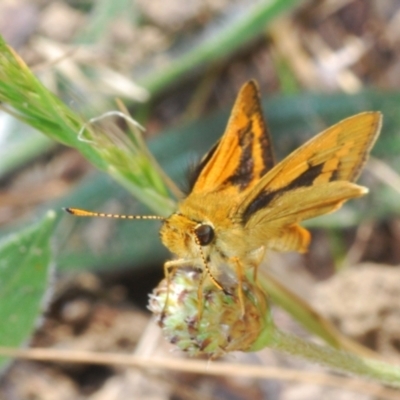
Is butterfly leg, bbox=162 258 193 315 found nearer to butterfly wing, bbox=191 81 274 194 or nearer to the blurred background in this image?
butterfly wing, bbox=191 81 274 194

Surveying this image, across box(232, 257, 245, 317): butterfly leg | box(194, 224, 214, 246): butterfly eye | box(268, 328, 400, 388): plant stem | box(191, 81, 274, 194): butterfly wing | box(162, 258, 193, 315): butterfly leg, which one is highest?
box(191, 81, 274, 194): butterfly wing

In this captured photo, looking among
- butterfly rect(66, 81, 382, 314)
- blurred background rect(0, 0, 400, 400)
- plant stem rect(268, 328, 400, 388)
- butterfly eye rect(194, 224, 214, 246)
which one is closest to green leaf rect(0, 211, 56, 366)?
blurred background rect(0, 0, 400, 400)

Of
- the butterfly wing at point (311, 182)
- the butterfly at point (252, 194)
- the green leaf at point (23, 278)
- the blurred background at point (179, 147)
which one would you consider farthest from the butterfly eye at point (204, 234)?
the blurred background at point (179, 147)

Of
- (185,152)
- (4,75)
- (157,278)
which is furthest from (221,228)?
(185,152)

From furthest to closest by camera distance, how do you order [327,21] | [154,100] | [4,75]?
[327,21], [154,100], [4,75]

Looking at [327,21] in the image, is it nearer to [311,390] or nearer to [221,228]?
[311,390]

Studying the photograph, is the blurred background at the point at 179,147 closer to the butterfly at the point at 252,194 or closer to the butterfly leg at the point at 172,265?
the butterfly at the point at 252,194
